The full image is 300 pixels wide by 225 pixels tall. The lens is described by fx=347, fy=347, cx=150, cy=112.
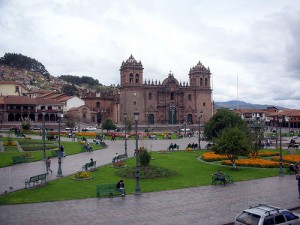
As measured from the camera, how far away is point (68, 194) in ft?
54.1

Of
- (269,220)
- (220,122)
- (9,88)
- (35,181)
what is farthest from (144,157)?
(9,88)

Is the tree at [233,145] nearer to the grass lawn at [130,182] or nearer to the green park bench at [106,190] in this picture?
the grass lawn at [130,182]

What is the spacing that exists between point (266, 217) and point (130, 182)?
1040cm

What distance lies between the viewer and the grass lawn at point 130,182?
16141mm

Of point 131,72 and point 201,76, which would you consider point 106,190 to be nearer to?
point 131,72

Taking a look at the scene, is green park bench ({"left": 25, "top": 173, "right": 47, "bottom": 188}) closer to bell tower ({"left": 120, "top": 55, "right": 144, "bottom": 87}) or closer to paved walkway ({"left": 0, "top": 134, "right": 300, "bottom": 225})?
paved walkway ({"left": 0, "top": 134, "right": 300, "bottom": 225})

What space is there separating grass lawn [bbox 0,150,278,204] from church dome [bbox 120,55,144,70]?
49.5 metres

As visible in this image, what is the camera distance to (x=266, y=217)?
396 inches

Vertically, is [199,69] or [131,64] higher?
[131,64]

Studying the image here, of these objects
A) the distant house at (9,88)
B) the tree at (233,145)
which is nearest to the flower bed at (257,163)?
the tree at (233,145)

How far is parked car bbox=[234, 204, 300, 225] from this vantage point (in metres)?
10.0

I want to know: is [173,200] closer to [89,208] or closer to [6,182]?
[89,208]

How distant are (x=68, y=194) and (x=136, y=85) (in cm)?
5913

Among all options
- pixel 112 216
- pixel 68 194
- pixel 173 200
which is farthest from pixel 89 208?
pixel 173 200
